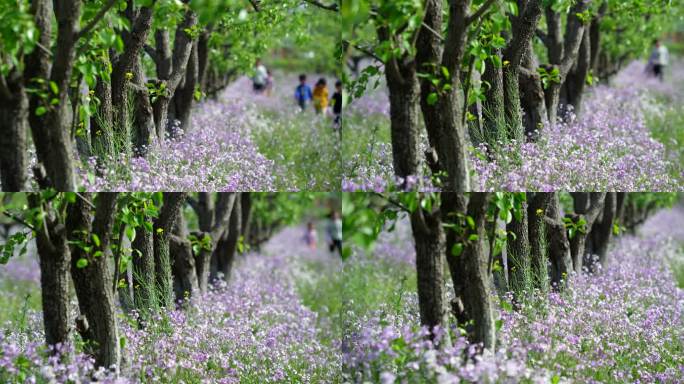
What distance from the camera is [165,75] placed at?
6.78 meters

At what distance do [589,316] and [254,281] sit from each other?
14.5ft

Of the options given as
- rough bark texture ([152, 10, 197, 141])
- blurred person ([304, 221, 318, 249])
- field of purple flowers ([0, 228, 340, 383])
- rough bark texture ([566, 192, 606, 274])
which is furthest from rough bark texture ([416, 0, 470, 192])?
blurred person ([304, 221, 318, 249])

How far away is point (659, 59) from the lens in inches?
372

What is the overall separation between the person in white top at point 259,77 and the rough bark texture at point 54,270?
8.78 ft

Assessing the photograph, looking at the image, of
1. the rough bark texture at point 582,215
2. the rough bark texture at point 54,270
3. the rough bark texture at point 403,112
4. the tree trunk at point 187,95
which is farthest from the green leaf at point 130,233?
the rough bark texture at point 582,215

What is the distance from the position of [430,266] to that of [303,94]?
2.82 m

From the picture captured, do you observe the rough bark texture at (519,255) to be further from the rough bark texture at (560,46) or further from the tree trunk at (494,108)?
the rough bark texture at (560,46)

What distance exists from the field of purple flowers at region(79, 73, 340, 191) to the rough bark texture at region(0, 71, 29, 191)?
466 mm

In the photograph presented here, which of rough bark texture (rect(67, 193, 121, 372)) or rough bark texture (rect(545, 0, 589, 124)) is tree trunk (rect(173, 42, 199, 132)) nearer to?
rough bark texture (rect(67, 193, 121, 372))

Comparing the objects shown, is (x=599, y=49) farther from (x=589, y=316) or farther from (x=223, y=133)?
(x=223, y=133)

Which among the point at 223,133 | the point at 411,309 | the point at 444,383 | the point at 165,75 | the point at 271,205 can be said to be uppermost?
the point at 165,75

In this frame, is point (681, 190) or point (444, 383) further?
point (681, 190)

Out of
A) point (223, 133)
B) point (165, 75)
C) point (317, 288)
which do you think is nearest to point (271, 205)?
point (317, 288)

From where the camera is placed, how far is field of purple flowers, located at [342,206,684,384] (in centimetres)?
629
